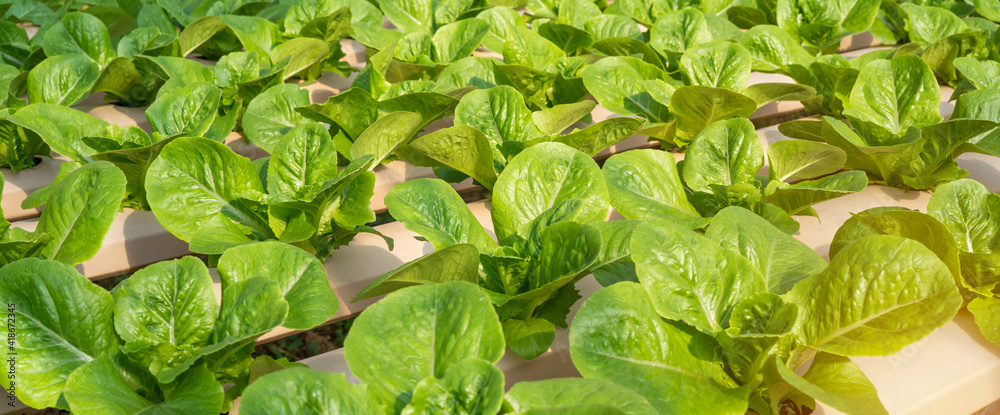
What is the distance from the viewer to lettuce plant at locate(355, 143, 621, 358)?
4.03 feet

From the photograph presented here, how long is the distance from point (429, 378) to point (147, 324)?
1.71 ft

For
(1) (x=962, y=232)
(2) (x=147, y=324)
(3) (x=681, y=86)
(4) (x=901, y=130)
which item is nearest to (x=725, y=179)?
(3) (x=681, y=86)

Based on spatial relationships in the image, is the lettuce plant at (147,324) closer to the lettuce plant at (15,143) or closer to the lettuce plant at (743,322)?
the lettuce plant at (743,322)

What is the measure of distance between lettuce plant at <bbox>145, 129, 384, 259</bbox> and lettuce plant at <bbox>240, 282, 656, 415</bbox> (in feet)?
1.54

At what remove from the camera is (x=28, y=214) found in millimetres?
1848

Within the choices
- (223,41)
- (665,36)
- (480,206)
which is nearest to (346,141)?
(480,206)

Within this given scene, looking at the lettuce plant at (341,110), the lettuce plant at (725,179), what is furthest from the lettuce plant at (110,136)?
the lettuce plant at (725,179)

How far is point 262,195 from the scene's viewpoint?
154 cm

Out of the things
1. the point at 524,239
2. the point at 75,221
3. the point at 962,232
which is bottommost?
the point at 962,232

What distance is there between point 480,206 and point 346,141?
0.42 m

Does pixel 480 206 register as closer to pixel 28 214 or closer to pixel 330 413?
pixel 330 413

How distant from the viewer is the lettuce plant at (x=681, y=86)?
2020 millimetres

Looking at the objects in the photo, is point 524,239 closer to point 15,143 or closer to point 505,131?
point 505,131

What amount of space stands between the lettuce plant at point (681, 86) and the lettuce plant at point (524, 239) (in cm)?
59
